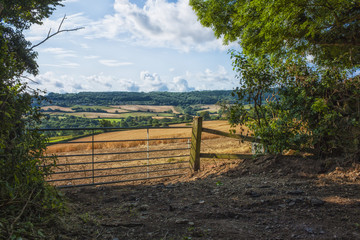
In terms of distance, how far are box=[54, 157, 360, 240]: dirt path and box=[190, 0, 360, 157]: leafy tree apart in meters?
0.66

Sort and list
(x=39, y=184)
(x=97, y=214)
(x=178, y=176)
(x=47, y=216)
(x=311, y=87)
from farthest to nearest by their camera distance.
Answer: (x=178, y=176) < (x=311, y=87) < (x=97, y=214) < (x=39, y=184) < (x=47, y=216)

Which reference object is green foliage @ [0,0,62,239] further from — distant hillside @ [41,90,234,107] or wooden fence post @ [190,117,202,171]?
distant hillside @ [41,90,234,107]

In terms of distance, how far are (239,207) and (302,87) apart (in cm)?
381

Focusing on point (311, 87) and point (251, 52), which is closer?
point (311, 87)

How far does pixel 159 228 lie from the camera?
9.59ft

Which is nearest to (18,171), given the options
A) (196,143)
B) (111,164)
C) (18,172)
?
(18,172)

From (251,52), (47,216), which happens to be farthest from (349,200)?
(251,52)

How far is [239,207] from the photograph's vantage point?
12.1ft

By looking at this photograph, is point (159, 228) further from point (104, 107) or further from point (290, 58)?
point (104, 107)

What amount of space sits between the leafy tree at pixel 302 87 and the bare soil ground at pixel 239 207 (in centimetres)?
58

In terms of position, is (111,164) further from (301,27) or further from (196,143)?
(301,27)

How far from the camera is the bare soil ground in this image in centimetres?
281

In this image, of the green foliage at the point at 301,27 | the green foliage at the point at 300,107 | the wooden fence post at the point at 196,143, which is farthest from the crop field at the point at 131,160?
the green foliage at the point at 301,27

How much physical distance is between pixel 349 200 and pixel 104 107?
42950 mm
